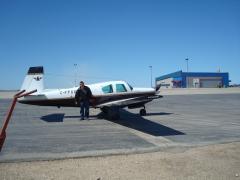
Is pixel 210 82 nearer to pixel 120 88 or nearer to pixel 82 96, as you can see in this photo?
pixel 120 88

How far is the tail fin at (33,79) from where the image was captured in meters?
15.1

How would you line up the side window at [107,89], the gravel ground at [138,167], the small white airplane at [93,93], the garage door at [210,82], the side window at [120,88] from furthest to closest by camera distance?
the garage door at [210,82], the side window at [120,88], the side window at [107,89], the small white airplane at [93,93], the gravel ground at [138,167]

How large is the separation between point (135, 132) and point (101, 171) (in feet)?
17.2

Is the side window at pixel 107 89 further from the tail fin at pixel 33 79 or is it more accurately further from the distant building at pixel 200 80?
the distant building at pixel 200 80

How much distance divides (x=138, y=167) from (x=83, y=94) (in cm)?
920

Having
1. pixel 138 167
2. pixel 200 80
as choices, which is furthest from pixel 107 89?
pixel 200 80

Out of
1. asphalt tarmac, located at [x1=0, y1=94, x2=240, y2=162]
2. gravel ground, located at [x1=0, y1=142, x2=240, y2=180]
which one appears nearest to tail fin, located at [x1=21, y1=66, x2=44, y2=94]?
asphalt tarmac, located at [x1=0, y1=94, x2=240, y2=162]

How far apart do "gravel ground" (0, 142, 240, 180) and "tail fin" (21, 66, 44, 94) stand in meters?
8.25

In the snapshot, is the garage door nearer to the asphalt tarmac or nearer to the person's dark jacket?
the person's dark jacket

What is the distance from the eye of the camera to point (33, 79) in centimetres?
1521

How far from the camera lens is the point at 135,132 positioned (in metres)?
12.0

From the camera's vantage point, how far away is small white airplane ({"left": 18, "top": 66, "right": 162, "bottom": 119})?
1529 cm

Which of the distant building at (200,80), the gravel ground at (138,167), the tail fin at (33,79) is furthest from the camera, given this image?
the distant building at (200,80)

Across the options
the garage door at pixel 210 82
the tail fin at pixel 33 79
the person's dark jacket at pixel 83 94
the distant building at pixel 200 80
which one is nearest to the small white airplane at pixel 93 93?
the tail fin at pixel 33 79
